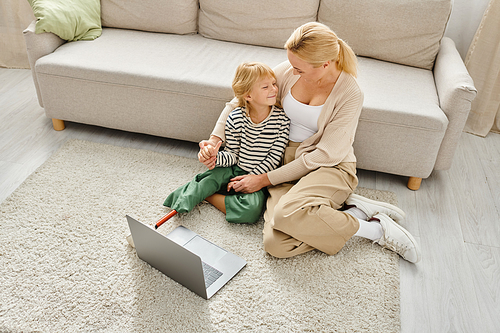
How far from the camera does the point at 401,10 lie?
7.05 feet

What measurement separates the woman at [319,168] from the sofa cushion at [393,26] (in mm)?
683

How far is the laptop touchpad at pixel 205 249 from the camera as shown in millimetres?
1581

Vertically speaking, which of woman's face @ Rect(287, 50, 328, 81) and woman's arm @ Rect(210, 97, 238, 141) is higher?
woman's face @ Rect(287, 50, 328, 81)

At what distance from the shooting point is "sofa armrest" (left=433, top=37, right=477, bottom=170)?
1.79 metres

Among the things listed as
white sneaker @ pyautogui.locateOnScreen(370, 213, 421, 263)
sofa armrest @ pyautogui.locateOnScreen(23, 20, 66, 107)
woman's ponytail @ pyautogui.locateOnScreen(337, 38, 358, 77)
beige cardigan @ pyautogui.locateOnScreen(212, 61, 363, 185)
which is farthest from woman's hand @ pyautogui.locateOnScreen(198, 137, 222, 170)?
sofa armrest @ pyautogui.locateOnScreen(23, 20, 66, 107)

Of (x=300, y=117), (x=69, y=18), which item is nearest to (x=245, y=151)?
(x=300, y=117)

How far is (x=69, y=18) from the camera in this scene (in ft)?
7.43

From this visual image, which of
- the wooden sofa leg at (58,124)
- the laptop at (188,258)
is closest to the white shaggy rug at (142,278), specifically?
the laptop at (188,258)

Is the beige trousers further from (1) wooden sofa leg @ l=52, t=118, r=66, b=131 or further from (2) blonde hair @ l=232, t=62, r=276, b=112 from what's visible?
(1) wooden sofa leg @ l=52, t=118, r=66, b=131

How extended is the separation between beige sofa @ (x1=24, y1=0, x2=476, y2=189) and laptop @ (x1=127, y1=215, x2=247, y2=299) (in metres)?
0.71

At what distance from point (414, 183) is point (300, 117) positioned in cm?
71

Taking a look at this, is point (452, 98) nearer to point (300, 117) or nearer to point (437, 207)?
point (437, 207)

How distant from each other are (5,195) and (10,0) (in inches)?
67.6

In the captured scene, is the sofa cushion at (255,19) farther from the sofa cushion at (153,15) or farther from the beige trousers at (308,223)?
the beige trousers at (308,223)
